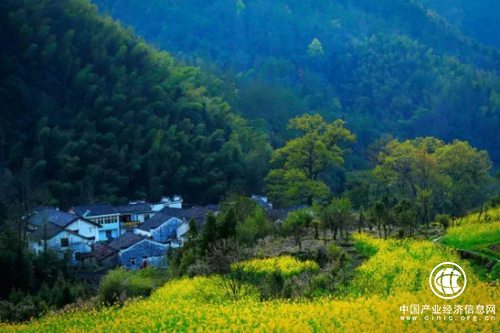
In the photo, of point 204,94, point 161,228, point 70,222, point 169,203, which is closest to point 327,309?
point 161,228

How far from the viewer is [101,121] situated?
54.9 m

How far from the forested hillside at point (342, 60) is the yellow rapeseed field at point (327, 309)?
52934 mm

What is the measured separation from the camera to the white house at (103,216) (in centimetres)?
4272

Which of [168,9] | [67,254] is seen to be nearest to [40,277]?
[67,254]

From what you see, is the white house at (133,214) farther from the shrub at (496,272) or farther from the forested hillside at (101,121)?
the shrub at (496,272)

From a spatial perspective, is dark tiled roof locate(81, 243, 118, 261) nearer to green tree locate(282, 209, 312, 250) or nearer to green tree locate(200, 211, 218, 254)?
green tree locate(282, 209, 312, 250)

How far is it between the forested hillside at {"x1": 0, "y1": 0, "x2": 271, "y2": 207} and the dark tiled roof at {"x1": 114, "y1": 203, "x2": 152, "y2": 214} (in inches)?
95.9

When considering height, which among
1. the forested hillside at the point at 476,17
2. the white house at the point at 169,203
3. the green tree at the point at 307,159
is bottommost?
the white house at the point at 169,203

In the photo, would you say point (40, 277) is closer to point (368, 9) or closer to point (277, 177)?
point (277, 177)

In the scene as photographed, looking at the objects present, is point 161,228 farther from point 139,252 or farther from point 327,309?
point 327,309

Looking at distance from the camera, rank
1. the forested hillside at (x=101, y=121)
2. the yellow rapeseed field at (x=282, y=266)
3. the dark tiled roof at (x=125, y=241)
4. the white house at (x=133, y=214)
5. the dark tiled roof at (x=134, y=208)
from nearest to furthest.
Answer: the yellow rapeseed field at (x=282, y=266) < the dark tiled roof at (x=125, y=241) < the white house at (x=133, y=214) < the dark tiled roof at (x=134, y=208) < the forested hillside at (x=101, y=121)

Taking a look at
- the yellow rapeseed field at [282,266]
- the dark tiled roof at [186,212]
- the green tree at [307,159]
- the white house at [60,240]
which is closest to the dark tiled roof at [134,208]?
the dark tiled roof at [186,212]

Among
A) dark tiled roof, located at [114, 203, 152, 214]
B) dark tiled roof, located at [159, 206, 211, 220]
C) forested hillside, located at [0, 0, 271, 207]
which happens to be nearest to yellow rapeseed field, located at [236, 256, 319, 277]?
dark tiled roof, located at [159, 206, 211, 220]

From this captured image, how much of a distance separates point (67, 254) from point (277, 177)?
1607 centimetres
